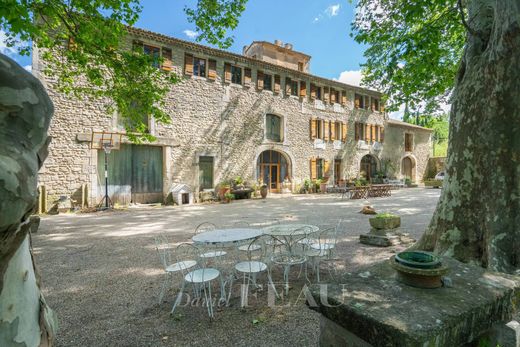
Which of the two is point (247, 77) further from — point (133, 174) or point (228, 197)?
point (133, 174)

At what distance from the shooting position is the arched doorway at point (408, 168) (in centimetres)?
2050

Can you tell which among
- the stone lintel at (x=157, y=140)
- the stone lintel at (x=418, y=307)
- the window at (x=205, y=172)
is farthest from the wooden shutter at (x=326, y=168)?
the stone lintel at (x=418, y=307)

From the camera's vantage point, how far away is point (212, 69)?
1256 centimetres

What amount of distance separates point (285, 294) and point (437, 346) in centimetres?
189

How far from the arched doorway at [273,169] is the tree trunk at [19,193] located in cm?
1334

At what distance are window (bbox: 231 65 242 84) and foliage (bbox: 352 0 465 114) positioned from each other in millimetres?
7509

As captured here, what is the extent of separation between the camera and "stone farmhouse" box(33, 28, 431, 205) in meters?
9.70

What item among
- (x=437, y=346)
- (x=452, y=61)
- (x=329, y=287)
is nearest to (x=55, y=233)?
(x=329, y=287)

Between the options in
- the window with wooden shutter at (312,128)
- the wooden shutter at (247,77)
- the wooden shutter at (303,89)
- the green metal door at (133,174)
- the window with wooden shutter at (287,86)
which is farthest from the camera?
the window with wooden shutter at (312,128)

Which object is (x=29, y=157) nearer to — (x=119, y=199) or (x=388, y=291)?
(x=388, y=291)

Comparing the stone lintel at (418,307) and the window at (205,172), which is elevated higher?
the window at (205,172)

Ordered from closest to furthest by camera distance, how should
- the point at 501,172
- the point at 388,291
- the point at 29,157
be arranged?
the point at 29,157, the point at 388,291, the point at 501,172

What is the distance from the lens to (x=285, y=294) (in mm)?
3037

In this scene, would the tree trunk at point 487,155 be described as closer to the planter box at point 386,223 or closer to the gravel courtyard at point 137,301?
the gravel courtyard at point 137,301
